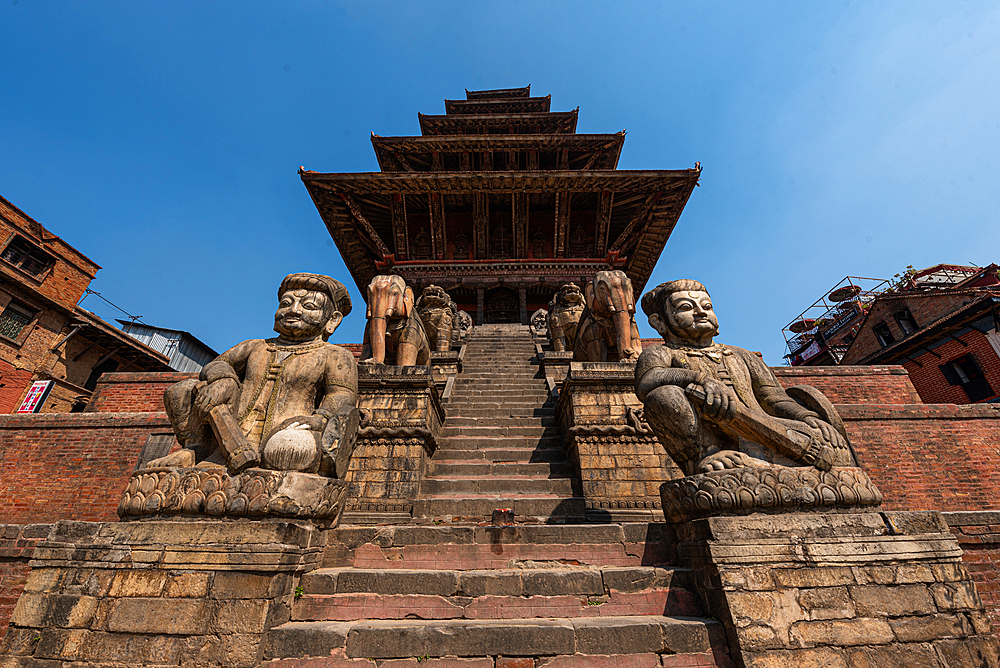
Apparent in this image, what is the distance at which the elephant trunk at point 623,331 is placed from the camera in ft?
20.1

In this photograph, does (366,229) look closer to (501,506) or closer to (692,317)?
(501,506)

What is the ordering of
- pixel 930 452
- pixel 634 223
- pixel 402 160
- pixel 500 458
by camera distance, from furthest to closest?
1. pixel 402 160
2. pixel 634 223
3. pixel 930 452
4. pixel 500 458

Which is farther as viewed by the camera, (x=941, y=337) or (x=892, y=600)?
(x=941, y=337)

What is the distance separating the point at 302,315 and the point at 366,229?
1625 centimetres

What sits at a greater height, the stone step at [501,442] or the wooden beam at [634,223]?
the wooden beam at [634,223]

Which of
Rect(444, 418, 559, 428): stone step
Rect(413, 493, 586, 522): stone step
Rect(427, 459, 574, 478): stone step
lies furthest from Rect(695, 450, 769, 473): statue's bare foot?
Rect(444, 418, 559, 428): stone step

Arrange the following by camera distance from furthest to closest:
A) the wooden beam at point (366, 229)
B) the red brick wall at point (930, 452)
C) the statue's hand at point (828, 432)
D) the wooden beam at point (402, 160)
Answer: the wooden beam at point (402, 160)
the wooden beam at point (366, 229)
the red brick wall at point (930, 452)
the statue's hand at point (828, 432)

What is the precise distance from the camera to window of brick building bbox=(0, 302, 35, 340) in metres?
14.9

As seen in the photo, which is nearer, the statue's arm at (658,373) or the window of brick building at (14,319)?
the statue's arm at (658,373)

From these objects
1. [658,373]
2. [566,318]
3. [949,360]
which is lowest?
[658,373]

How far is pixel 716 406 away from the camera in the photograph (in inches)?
112

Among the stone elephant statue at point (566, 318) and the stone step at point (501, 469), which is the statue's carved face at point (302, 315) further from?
the stone elephant statue at point (566, 318)

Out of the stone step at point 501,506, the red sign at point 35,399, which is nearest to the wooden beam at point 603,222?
the stone step at point 501,506

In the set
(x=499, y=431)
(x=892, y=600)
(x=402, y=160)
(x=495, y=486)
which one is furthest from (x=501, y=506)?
(x=402, y=160)
